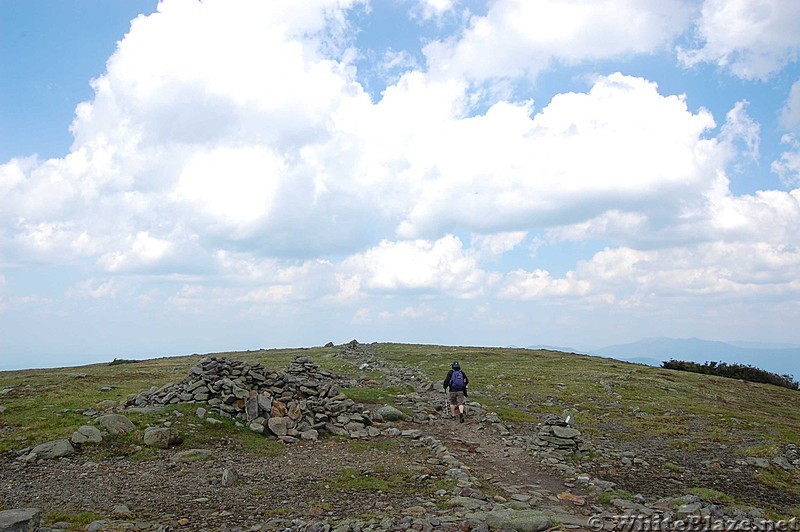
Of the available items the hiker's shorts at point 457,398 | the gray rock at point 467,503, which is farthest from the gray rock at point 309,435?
the gray rock at point 467,503

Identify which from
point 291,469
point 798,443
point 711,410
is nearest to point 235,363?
point 291,469

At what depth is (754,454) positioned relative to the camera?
21531 millimetres

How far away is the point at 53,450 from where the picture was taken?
56.7 feet

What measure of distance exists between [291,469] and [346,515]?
4.97 metres

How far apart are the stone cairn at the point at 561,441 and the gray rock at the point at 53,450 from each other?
1704cm

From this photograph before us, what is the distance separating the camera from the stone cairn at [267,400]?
2170 centimetres

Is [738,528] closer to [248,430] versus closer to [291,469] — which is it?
[291,469]

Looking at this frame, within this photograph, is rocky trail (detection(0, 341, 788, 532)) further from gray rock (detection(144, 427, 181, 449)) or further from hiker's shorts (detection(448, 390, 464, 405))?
hiker's shorts (detection(448, 390, 464, 405))

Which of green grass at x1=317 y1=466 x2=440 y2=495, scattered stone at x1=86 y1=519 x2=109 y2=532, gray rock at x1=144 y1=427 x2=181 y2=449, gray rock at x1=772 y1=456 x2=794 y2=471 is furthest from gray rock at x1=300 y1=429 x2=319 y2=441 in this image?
gray rock at x1=772 y1=456 x2=794 y2=471

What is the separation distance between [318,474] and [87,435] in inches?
340

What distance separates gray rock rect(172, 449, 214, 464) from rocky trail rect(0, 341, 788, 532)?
0.06 meters

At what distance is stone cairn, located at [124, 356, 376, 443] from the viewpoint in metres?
21.7

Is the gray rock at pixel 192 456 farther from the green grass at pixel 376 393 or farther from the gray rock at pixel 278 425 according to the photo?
the green grass at pixel 376 393

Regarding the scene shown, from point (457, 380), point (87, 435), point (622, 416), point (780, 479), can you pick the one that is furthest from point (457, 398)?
point (87, 435)
